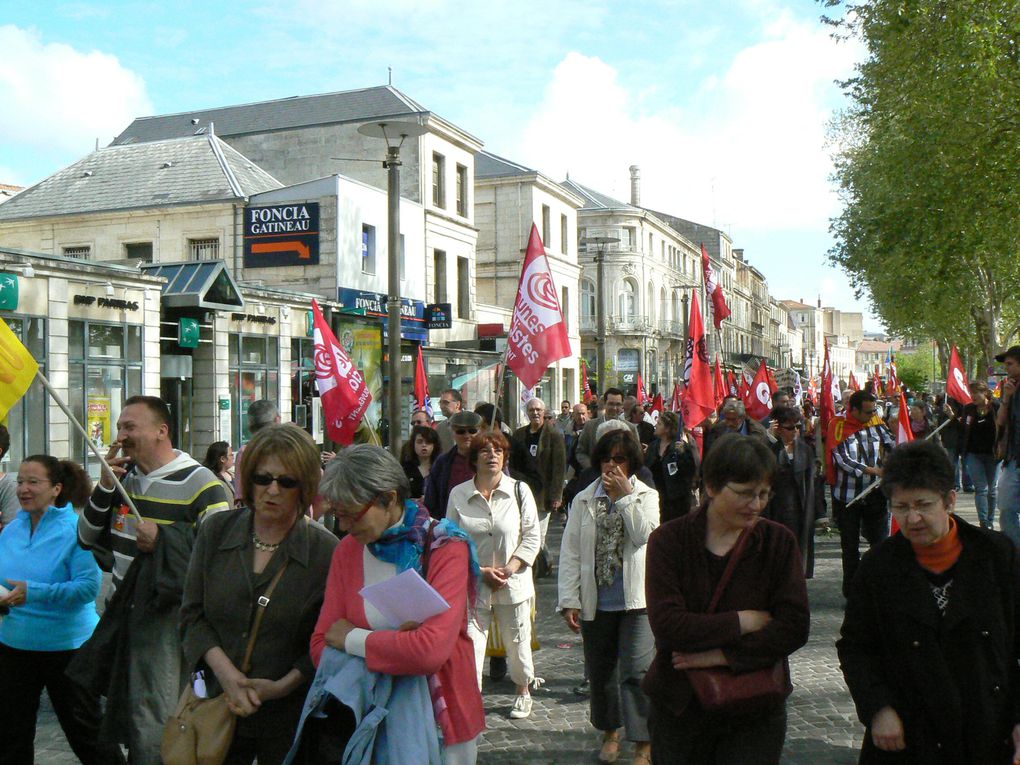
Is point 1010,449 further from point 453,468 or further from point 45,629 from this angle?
point 45,629

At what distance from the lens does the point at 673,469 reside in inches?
351

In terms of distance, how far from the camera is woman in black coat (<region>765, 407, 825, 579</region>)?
8.27m

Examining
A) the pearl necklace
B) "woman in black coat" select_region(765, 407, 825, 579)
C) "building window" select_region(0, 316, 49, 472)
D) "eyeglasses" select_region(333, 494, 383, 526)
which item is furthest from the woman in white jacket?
"building window" select_region(0, 316, 49, 472)

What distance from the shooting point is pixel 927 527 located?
3080 millimetres

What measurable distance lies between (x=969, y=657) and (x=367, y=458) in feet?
6.16

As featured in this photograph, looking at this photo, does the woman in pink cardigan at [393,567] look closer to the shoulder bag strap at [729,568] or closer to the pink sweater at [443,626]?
the pink sweater at [443,626]

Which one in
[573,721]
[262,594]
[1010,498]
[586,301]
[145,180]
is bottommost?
[573,721]

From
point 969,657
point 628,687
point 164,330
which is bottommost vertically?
point 628,687

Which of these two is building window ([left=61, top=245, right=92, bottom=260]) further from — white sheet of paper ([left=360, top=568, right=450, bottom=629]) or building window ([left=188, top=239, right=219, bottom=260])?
white sheet of paper ([left=360, top=568, right=450, bottom=629])

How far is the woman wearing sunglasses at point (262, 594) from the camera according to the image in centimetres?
332

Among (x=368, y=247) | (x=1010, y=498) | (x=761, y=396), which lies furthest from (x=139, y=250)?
(x=1010, y=498)

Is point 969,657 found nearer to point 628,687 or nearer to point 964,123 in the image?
point 628,687

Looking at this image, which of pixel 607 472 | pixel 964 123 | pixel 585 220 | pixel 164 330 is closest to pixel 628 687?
pixel 607 472

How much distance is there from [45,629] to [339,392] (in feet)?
20.5
